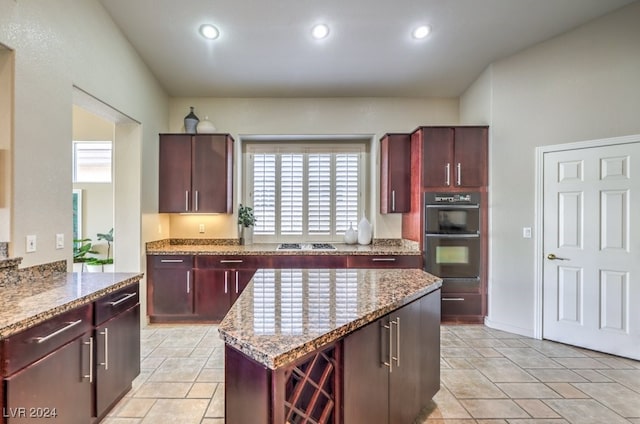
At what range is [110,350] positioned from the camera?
1.94 m

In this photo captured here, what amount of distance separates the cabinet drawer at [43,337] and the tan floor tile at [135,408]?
75 cm

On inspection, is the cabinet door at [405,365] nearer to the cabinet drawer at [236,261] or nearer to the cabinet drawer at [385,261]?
the cabinet drawer at [385,261]

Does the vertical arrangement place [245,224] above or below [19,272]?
above

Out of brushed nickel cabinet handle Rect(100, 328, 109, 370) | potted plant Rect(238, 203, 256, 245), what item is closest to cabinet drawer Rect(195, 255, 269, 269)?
potted plant Rect(238, 203, 256, 245)

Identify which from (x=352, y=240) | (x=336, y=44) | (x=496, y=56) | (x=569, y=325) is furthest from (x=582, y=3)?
(x=352, y=240)

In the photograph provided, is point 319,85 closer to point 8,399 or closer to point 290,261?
point 290,261

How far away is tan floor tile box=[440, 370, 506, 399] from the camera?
7.36 ft

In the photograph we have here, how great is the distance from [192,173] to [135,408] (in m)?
2.65

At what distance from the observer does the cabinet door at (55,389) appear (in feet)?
4.24

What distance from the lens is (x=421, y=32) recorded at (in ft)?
10.4

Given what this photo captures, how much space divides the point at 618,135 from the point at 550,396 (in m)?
2.49

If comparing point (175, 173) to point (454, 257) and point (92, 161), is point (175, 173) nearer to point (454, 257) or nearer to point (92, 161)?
point (92, 161)

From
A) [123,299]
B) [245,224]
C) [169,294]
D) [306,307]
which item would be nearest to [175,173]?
[245,224]

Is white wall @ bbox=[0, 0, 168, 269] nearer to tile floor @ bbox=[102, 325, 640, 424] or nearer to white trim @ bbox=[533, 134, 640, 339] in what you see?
tile floor @ bbox=[102, 325, 640, 424]
